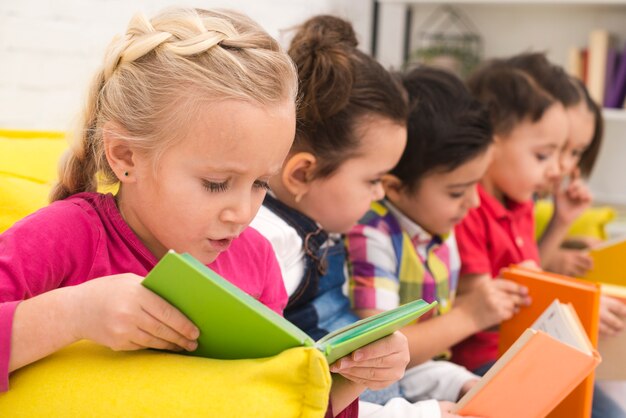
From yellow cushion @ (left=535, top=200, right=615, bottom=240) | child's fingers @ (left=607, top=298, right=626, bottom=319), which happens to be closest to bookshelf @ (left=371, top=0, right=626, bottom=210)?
yellow cushion @ (left=535, top=200, right=615, bottom=240)

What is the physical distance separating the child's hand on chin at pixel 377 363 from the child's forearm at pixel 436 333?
528 millimetres

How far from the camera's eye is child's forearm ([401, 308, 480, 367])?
142 centimetres

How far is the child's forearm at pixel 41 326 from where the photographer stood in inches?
29.2

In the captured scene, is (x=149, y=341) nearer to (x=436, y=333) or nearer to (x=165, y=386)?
(x=165, y=386)

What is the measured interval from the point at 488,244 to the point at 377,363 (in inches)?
41.2

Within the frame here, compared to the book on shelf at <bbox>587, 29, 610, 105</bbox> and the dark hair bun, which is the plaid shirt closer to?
the dark hair bun

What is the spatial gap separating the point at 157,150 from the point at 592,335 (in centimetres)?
82

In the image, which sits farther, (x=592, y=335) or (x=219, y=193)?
(x=592, y=335)

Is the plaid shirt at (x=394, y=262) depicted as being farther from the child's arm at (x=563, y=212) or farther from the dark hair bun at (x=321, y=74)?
the child's arm at (x=563, y=212)

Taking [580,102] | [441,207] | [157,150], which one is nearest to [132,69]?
[157,150]

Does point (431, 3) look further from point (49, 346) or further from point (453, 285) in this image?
point (49, 346)

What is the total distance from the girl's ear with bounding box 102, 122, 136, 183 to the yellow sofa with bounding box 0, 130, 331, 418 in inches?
8.8

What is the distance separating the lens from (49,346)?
753mm

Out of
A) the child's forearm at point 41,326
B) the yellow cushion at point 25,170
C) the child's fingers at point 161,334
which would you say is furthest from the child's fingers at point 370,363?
the yellow cushion at point 25,170
